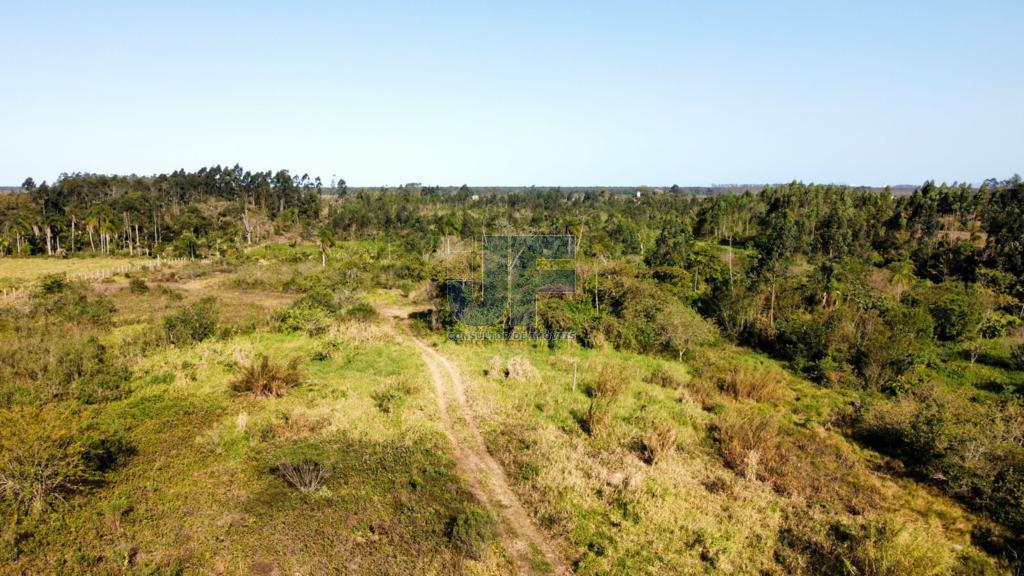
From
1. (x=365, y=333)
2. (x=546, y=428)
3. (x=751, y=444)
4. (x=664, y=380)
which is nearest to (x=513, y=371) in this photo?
(x=546, y=428)

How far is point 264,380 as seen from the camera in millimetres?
18844

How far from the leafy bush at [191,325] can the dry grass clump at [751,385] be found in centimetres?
2684

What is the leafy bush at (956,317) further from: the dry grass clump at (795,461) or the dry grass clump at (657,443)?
the dry grass clump at (657,443)

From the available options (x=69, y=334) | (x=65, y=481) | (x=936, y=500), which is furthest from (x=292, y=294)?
(x=936, y=500)

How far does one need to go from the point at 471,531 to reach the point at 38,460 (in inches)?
414

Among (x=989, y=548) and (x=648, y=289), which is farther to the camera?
(x=648, y=289)

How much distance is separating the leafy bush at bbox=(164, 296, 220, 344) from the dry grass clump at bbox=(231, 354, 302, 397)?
27.2 ft

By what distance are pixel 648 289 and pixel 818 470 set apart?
1812 cm

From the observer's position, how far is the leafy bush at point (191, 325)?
25.2 metres

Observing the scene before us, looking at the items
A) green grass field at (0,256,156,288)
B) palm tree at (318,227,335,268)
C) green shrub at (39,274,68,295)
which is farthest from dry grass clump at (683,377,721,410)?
green grass field at (0,256,156,288)

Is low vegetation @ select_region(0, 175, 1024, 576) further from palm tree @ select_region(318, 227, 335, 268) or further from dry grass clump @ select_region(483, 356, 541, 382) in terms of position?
palm tree @ select_region(318, 227, 335, 268)

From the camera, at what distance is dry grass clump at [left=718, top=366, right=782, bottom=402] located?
73.5ft

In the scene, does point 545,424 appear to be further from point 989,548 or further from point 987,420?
point 987,420

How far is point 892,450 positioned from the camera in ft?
58.5
